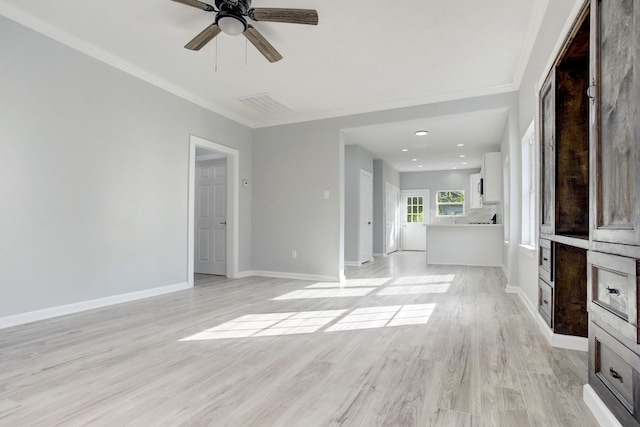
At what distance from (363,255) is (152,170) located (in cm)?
468

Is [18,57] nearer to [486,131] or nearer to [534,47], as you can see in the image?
[534,47]

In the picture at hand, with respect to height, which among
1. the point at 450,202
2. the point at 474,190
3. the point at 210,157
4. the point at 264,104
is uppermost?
the point at 264,104

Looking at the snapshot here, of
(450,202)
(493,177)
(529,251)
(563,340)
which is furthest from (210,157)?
(450,202)

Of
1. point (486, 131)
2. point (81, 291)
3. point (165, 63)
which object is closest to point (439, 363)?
point (81, 291)

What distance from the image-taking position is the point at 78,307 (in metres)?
3.36

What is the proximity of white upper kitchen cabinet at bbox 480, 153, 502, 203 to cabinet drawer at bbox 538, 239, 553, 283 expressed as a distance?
417cm

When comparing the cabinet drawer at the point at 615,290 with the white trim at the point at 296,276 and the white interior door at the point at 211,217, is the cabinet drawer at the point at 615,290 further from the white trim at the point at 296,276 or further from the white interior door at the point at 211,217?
the white interior door at the point at 211,217

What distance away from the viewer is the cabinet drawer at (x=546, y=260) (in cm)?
245

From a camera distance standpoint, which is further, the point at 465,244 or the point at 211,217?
the point at 465,244

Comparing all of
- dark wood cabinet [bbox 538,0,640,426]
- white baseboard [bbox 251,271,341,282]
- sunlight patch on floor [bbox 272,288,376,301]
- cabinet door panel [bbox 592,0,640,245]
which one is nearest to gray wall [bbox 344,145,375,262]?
white baseboard [bbox 251,271,341,282]

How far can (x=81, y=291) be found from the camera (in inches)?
134

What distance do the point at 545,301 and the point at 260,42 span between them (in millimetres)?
3070

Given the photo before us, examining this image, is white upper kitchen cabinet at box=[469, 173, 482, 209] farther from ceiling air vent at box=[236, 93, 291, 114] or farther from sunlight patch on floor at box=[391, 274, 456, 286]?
ceiling air vent at box=[236, 93, 291, 114]

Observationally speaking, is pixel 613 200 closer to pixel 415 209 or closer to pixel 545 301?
pixel 545 301
